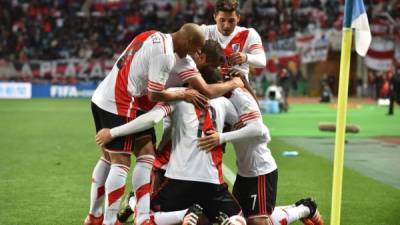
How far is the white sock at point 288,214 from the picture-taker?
6941 mm

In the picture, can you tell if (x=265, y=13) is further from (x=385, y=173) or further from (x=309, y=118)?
(x=385, y=173)

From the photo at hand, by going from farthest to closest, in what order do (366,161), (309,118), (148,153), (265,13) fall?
(265,13) < (309,118) < (366,161) < (148,153)

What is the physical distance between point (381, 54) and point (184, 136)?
33.7m

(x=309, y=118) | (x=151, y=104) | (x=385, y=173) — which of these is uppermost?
(x=151, y=104)

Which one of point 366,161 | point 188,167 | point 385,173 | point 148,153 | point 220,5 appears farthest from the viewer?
point 366,161

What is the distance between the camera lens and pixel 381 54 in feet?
127

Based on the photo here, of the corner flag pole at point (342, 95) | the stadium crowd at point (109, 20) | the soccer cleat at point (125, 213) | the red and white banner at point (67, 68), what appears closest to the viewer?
the corner flag pole at point (342, 95)

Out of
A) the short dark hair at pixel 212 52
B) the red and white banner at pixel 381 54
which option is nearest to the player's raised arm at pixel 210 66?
the short dark hair at pixel 212 52

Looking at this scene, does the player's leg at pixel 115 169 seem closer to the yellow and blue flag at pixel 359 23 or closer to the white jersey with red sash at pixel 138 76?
the white jersey with red sash at pixel 138 76

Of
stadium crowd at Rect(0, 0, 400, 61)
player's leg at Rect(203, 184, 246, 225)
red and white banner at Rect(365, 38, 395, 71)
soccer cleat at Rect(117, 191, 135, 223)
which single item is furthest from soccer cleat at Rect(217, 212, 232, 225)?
stadium crowd at Rect(0, 0, 400, 61)

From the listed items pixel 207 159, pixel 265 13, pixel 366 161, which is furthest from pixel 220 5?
pixel 265 13

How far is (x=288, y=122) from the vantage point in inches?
907

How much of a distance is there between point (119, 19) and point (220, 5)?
37.3 m

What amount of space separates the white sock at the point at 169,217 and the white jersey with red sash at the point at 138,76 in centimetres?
95
